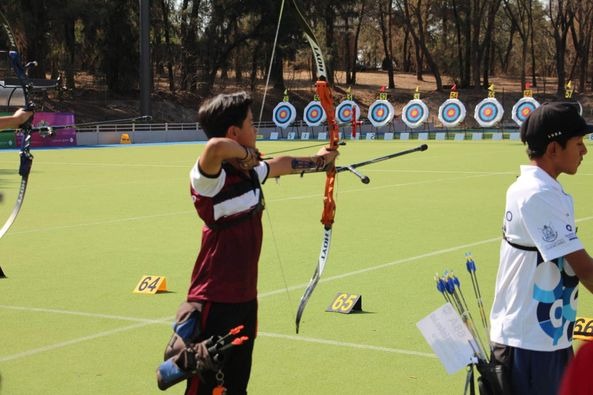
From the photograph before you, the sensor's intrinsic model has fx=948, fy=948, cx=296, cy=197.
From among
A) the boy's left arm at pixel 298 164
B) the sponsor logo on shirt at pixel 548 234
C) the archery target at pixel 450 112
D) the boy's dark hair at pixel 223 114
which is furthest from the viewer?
the archery target at pixel 450 112

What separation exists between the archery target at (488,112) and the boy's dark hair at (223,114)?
111 ft

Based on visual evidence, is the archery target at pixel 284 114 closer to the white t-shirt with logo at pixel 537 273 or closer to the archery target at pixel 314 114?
the archery target at pixel 314 114

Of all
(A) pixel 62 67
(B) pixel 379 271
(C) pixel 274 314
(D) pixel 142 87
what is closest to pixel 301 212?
(B) pixel 379 271

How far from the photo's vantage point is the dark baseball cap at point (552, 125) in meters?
3.01

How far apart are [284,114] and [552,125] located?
1507 inches

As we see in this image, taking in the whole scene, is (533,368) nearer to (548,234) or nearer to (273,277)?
(548,234)

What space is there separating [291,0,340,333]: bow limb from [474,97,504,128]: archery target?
32.1 m

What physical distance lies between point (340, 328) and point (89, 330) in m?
1.60

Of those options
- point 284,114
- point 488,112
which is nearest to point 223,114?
point 488,112

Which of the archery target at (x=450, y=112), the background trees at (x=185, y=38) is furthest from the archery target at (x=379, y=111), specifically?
the background trees at (x=185, y=38)

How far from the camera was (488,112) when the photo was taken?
128 feet

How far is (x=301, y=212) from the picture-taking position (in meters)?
12.1

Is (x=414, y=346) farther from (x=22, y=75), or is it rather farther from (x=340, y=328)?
(x=22, y=75)

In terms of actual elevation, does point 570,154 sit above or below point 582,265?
above
